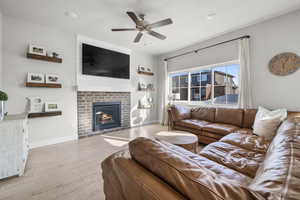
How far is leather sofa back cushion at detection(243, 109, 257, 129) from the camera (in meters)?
2.67

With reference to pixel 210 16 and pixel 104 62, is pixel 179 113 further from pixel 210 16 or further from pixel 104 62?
pixel 104 62

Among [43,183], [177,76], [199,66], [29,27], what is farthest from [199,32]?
[43,183]

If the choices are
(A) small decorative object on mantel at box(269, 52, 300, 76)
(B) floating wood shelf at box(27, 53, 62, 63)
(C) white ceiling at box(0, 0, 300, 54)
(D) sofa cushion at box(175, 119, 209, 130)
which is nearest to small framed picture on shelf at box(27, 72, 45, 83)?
(B) floating wood shelf at box(27, 53, 62, 63)

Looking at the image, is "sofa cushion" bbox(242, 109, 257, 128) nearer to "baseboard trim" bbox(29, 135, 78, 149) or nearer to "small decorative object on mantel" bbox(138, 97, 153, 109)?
"small decorative object on mantel" bbox(138, 97, 153, 109)

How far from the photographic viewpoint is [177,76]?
15.7 ft

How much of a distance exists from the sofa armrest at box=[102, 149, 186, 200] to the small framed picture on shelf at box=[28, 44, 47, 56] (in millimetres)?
3086

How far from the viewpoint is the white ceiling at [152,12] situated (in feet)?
7.29

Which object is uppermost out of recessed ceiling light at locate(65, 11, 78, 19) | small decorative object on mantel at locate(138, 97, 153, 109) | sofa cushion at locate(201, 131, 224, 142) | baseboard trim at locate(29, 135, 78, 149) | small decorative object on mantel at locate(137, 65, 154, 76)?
recessed ceiling light at locate(65, 11, 78, 19)

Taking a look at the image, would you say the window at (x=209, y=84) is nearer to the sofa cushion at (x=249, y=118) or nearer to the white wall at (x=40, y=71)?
the sofa cushion at (x=249, y=118)

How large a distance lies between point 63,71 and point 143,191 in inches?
137

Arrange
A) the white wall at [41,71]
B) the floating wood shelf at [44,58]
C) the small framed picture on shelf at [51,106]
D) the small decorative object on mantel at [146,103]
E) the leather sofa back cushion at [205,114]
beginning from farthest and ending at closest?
the small decorative object on mantel at [146,103]
the leather sofa back cushion at [205,114]
the small framed picture on shelf at [51,106]
the floating wood shelf at [44,58]
the white wall at [41,71]

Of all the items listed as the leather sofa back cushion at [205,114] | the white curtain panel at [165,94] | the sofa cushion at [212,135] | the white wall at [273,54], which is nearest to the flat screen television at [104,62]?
the white curtain panel at [165,94]

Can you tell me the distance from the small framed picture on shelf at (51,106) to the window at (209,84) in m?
3.33

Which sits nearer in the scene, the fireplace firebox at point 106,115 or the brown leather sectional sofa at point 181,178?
the brown leather sectional sofa at point 181,178
